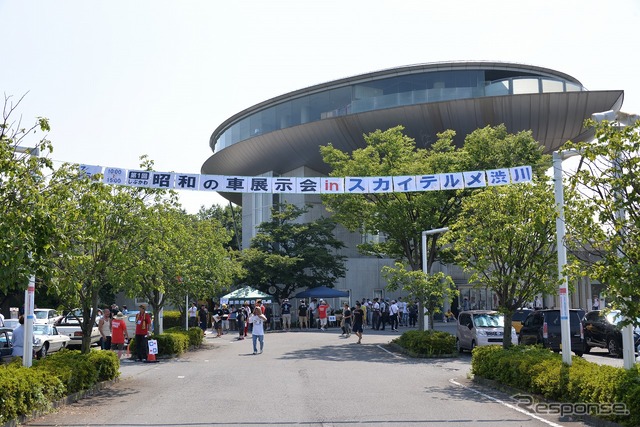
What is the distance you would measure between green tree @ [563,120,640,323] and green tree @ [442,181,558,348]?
4.92 meters

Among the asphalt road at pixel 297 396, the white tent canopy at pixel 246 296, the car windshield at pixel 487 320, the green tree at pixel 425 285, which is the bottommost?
the asphalt road at pixel 297 396

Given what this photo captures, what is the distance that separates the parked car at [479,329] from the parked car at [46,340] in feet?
48.4

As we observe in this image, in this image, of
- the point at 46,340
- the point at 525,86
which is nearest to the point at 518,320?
the point at 46,340

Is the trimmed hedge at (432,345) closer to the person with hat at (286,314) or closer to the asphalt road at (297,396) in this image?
the asphalt road at (297,396)

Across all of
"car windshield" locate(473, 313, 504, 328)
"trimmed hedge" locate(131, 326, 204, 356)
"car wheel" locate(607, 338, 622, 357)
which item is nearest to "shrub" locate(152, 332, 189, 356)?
"trimmed hedge" locate(131, 326, 204, 356)

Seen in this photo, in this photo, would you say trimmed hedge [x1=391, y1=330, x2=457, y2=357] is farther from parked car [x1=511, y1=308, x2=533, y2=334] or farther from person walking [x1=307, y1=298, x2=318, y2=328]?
person walking [x1=307, y1=298, x2=318, y2=328]

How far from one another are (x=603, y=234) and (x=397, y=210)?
691 inches

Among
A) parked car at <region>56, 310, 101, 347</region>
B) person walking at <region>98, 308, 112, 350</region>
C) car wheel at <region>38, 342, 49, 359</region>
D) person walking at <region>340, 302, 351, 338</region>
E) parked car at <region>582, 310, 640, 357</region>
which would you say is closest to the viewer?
parked car at <region>582, 310, 640, 357</region>

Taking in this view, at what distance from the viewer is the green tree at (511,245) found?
609 inches

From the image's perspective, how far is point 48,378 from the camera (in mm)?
11680

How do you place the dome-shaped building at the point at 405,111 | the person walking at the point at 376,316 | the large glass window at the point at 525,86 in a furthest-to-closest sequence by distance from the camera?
the large glass window at the point at 525,86 < the dome-shaped building at the point at 405,111 < the person walking at the point at 376,316

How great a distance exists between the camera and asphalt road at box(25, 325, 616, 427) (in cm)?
1059

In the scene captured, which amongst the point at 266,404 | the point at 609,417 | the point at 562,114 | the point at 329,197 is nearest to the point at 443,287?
the point at 329,197

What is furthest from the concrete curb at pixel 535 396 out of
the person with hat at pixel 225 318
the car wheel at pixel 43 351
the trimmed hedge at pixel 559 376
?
the person with hat at pixel 225 318
